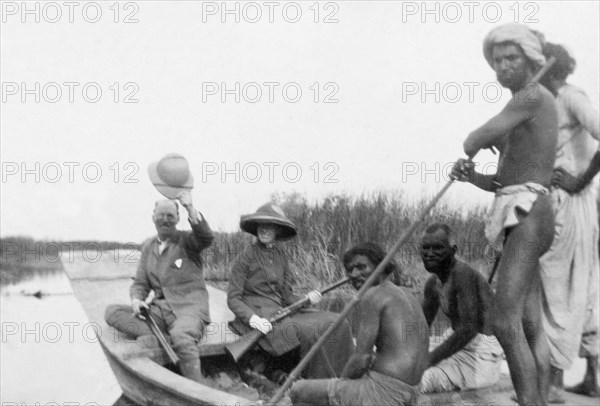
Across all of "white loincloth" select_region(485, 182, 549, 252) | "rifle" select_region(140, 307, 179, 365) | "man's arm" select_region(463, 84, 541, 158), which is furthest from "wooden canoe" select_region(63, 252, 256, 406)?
"man's arm" select_region(463, 84, 541, 158)

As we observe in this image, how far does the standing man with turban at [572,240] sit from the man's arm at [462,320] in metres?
0.42

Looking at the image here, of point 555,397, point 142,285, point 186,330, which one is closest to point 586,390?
point 555,397

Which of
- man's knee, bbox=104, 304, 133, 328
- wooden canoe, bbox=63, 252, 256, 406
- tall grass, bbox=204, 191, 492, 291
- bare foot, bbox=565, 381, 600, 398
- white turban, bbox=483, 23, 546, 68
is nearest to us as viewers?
white turban, bbox=483, 23, 546, 68

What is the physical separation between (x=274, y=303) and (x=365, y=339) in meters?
1.78

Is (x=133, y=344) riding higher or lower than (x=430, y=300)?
lower

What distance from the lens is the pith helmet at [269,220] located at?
5035 millimetres

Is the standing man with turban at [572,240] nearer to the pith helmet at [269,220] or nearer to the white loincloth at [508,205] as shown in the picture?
the white loincloth at [508,205]

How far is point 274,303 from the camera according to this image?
5.13 m

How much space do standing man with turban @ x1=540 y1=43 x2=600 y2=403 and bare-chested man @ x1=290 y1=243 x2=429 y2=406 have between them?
119cm

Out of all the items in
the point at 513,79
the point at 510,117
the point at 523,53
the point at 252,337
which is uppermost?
the point at 523,53

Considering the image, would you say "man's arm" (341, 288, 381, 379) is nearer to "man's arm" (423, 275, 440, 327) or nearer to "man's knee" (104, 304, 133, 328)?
"man's arm" (423, 275, 440, 327)

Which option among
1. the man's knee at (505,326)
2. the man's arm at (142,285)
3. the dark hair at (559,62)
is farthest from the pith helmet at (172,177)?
the dark hair at (559,62)

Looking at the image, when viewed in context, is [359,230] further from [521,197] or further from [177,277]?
[521,197]

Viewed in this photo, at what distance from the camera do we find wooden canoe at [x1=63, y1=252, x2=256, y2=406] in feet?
13.2
